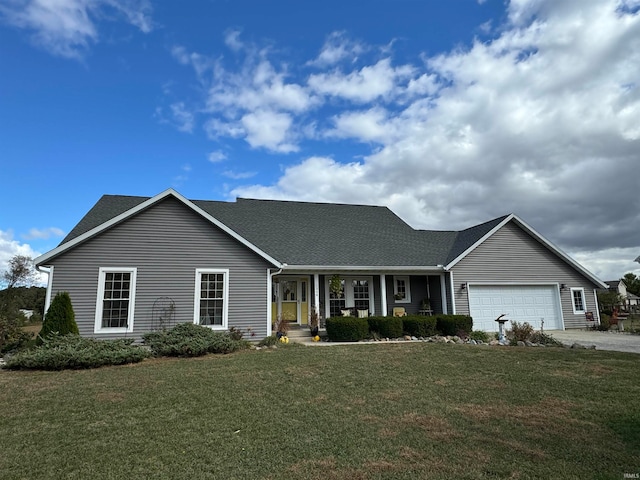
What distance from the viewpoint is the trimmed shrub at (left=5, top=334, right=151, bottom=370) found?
31.3ft

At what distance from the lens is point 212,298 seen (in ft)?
44.8

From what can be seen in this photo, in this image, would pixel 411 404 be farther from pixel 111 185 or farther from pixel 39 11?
pixel 111 185

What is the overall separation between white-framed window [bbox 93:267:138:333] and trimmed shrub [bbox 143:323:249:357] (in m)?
1.61

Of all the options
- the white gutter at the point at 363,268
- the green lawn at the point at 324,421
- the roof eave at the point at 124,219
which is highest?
the roof eave at the point at 124,219

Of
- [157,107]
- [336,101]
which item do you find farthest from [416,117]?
[157,107]

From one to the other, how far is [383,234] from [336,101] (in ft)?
23.7

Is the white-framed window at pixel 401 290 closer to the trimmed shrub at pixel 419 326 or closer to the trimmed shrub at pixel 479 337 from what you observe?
the trimmed shrub at pixel 419 326

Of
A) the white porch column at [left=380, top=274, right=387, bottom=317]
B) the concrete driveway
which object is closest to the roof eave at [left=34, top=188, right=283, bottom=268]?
the white porch column at [left=380, top=274, right=387, bottom=317]

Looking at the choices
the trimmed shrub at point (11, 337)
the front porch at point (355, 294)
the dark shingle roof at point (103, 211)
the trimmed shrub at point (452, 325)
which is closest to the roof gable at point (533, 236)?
the front porch at point (355, 294)

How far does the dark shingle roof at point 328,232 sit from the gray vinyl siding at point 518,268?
77 cm

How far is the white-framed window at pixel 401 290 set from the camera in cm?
1848

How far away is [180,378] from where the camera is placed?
838 centimetres

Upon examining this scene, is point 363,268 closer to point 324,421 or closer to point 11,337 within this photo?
point 324,421

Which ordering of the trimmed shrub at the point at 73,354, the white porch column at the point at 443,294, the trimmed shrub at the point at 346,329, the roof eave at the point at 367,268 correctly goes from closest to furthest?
the trimmed shrub at the point at 73,354 < the trimmed shrub at the point at 346,329 < the roof eave at the point at 367,268 < the white porch column at the point at 443,294
